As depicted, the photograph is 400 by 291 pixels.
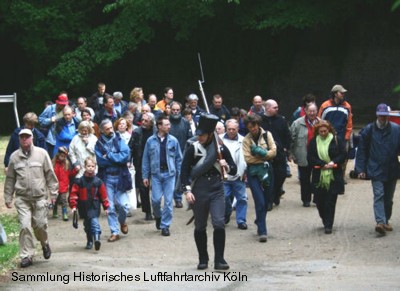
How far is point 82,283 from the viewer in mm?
11000

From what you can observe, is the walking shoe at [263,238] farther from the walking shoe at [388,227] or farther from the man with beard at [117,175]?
the man with beard at [117,175]

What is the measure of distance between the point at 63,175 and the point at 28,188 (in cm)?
414

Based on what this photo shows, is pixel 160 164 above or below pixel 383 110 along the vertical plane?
below

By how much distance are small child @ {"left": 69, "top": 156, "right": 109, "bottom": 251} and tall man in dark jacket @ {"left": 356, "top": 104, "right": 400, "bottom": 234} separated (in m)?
3.78

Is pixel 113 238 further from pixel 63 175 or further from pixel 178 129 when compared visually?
pixel 178 129

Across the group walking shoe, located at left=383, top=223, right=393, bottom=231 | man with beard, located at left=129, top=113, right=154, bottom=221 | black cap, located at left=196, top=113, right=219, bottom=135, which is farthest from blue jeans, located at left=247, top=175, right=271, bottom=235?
man with beard, located at left=129, top=113, right=154, bottom=221

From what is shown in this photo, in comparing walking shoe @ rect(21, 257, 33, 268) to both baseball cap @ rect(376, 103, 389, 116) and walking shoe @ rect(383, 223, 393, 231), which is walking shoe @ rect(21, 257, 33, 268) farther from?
baseball cap @ rect(376, 103, 389, 116)

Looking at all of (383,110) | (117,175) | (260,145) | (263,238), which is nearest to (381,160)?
(383,110)

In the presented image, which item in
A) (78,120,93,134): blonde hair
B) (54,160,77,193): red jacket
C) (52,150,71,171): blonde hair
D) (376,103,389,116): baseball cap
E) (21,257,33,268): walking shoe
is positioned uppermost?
(376,103,389,116): baseball cap

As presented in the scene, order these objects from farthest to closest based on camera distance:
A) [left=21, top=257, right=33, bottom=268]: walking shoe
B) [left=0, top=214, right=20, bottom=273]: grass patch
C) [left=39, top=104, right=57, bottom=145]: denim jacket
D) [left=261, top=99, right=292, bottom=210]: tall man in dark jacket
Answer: [left=39, top=104, right=57, bottom=145]: denim jacket < [left=261, top=99, right=292, bottom=210]: tall man in dark jacket < [left=0, top=214, right=20, bottom=273]: grass patch < [left=21, top=257, right=33, bottom=268]: walking shoe

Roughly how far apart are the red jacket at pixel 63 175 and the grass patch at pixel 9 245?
1.03 metres

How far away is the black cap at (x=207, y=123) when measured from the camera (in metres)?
11.1

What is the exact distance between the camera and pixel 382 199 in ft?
44.2

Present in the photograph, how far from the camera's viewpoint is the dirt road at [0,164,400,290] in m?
10.8
